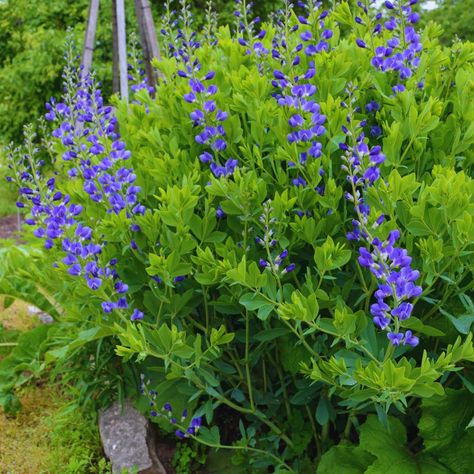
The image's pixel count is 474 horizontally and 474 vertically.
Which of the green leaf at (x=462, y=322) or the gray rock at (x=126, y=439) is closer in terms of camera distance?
the green leaf at (x=462, y=322)

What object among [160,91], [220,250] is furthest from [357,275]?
[160,91]

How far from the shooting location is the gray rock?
2947 millimetres

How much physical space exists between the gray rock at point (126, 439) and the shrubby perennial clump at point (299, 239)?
0.79ft

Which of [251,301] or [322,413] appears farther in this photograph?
[322,413]

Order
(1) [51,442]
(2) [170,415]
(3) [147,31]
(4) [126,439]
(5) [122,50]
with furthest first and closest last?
(3) [147,31]
(5) [122,50]
(1) [51,442]
(4) [126,439]
(2) [170,415]

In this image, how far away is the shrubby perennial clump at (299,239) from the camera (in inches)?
77.2

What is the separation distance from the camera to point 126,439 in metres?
3.08

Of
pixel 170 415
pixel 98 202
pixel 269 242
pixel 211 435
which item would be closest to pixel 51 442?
pixel 170 415

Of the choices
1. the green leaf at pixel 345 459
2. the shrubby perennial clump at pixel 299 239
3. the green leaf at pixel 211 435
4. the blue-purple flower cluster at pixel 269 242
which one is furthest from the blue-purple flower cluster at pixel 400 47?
the green leaf at pixel 211 435

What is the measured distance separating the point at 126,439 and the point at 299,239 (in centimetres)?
142

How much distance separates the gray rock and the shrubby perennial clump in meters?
0.24

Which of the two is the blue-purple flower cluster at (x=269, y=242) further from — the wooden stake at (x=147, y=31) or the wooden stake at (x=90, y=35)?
the wooden stake at (x=90, y=35)

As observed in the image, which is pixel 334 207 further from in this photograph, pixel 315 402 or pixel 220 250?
pixel 315 402

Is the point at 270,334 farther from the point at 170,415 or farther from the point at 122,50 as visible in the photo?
the point at 122,50
